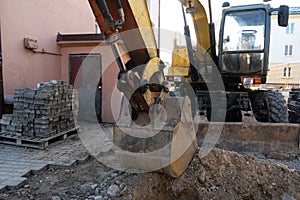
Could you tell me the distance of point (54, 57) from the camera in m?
7.21

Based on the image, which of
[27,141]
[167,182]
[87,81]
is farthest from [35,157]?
[87,81]

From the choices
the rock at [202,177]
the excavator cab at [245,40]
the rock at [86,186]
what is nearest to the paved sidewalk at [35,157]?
the rock at [86,186]

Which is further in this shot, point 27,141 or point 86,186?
point 27,141

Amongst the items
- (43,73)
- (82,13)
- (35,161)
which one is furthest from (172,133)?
(82,13)

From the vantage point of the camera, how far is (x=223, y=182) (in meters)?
3.10

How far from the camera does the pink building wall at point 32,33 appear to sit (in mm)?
5730

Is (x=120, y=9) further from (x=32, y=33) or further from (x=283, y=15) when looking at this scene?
(x=32, y=33)

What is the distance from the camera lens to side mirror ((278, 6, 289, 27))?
4.11 m

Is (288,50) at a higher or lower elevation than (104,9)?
higher

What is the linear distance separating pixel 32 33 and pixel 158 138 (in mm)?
5259

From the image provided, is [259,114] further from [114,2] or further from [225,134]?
[114,2]

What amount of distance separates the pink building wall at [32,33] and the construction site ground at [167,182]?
2.79 m

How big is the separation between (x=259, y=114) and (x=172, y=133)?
309 centimetres

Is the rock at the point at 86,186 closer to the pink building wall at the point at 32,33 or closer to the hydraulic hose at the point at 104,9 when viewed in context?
the hydraulic hose at the point at 104,9
